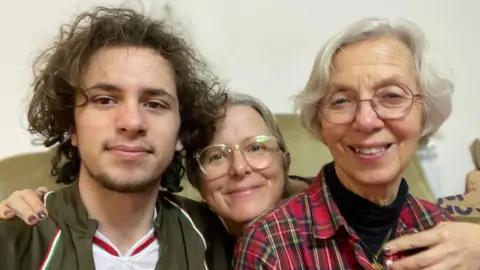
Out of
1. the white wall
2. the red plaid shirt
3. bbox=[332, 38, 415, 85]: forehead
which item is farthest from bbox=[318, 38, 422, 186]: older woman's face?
the white wall

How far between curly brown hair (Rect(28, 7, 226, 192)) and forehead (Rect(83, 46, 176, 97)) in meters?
0.03

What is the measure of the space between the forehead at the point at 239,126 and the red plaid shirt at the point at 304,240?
0.30 m

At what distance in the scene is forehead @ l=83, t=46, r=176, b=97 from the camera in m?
1.37

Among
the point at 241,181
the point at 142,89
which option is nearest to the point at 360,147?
the point at 241,181

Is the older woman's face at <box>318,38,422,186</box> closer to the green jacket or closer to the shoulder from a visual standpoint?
the green jacket

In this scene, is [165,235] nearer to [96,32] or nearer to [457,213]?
[96,32]

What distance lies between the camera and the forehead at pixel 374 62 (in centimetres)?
124

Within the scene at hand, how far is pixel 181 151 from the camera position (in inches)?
65.4

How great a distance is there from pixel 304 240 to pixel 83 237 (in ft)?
1.87

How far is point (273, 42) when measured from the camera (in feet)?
8.35

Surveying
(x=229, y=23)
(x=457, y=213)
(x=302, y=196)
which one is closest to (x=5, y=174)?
(x=302, y=196)

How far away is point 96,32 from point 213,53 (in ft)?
3.22

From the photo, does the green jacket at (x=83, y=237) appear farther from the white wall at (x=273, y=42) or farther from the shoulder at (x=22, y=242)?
the white wall at (x=273, y=42)

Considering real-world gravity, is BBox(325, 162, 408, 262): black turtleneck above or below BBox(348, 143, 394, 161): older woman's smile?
below
